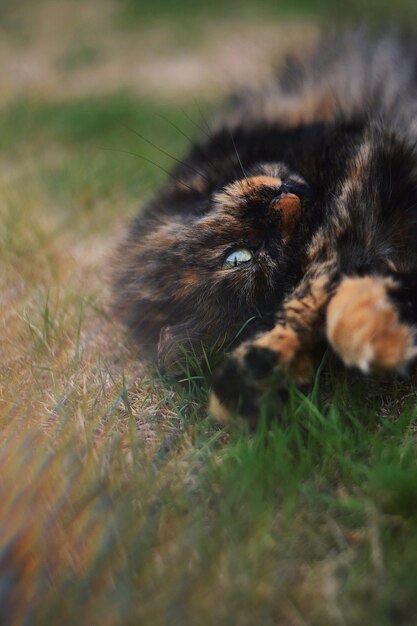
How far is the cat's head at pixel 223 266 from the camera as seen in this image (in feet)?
6.09

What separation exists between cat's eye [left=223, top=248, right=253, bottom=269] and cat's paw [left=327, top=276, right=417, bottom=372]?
39cm

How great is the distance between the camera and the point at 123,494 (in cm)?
150

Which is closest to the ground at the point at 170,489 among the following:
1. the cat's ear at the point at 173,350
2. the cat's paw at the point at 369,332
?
the cat's ear at the point at 173,350

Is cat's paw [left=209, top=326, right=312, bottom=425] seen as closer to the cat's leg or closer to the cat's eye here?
the cat's leg

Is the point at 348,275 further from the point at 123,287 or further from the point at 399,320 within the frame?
the point at 123,287

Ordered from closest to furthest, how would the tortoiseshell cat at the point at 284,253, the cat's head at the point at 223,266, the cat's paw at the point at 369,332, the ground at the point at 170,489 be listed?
the ground at the point at 170,489 → the cat's paw at the point at 369,332 → the tortoiseshell cat at the point at 284,253 → the cat's head at the point at 223,266

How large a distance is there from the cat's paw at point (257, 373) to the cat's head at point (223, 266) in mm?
113

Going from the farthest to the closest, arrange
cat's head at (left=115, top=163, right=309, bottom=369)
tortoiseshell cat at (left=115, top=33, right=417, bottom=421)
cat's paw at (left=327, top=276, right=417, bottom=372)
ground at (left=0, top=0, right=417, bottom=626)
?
cat's head at (left=115, top=163, right=309, bottom=369) → tortoiseshell cat at (left=115, top=33, right=417, bottom=421) → cat's paw at (left=327, top=276, right=417, bottom=372) → ground at (left=0, top=0, right=417, bottom=626)

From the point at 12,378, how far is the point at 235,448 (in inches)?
32.9

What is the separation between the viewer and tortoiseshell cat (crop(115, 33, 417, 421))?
1618 millimetres

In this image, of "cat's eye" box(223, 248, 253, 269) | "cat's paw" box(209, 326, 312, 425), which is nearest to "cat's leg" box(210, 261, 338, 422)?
"cat's paw" box(209, 326, 312, 425)

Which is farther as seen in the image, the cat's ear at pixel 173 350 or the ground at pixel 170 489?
the cat's ear at pixel 173 350

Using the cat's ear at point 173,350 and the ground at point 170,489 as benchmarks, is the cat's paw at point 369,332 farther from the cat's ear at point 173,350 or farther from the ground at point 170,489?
the cat's ear at point 173,350

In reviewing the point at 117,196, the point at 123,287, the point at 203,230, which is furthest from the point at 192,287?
the point at 117,196
